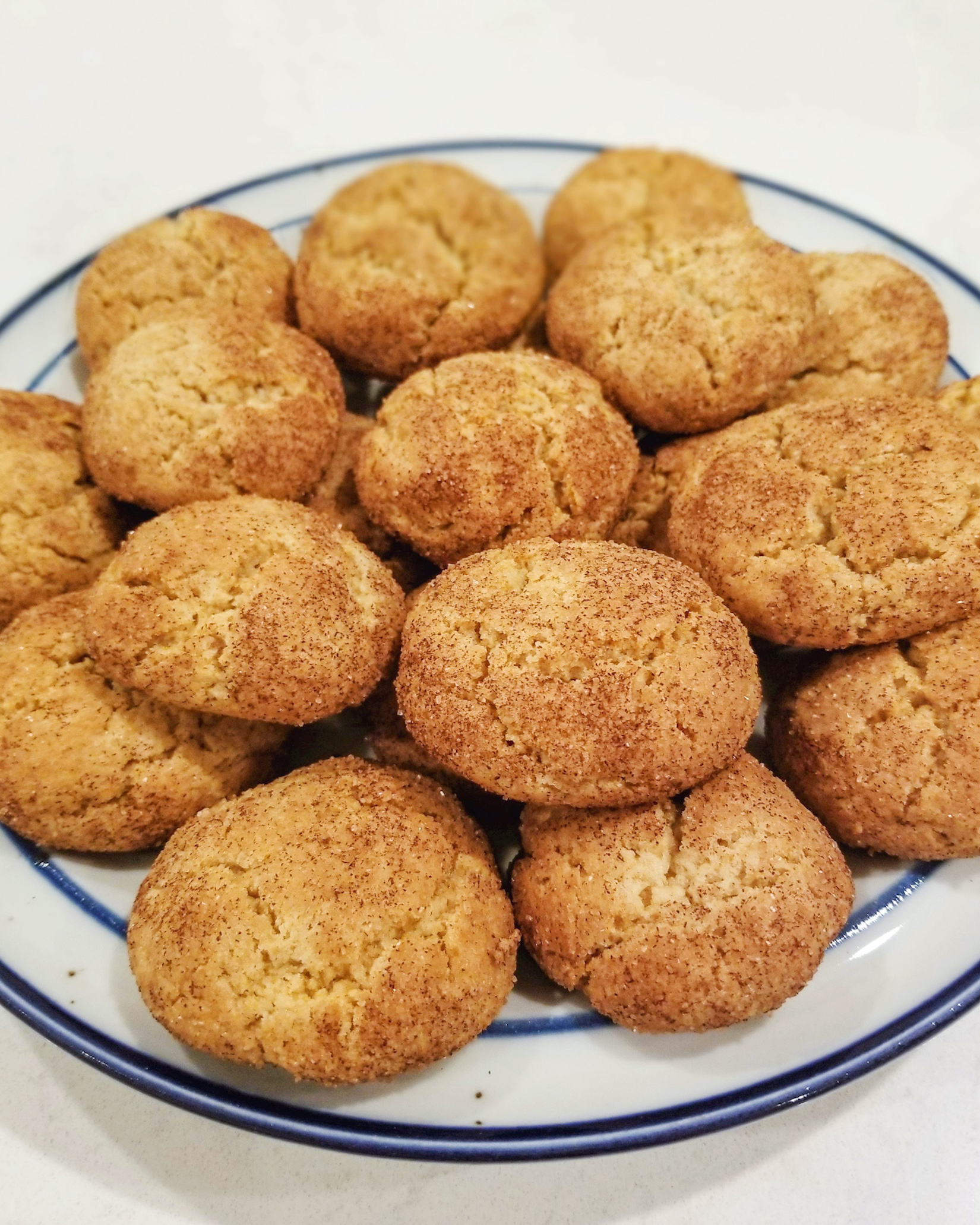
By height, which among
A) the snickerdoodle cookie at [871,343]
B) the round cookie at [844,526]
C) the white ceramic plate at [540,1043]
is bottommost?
the white ceramic plate at [540,1043]

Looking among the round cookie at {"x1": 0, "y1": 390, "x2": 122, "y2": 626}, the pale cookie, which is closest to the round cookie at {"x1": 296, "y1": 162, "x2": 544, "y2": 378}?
the pale cookie

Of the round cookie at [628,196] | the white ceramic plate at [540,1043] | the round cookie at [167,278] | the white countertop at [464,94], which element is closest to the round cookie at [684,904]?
the white ceramic plate at [540,1043]

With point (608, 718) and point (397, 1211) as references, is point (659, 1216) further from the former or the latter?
point (608, 718)

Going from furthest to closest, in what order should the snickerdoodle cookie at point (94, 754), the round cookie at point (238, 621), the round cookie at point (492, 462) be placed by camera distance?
the round cookie at point (492, 462)
the snickerdoodle cookie at point (94, 754)
the round cookie at point (238, 621)

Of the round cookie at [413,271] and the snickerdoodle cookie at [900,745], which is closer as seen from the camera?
the snickerdoodle cookie at [900,745]

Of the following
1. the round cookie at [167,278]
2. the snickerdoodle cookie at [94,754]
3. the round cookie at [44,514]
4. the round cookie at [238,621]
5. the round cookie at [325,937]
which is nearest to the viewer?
the round cookie at [325,937]

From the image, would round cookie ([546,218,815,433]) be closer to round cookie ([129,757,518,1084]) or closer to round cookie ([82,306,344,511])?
round cookie ([82,306,344,511])

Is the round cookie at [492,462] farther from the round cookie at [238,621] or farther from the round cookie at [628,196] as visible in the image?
the round cookie at [628,196]

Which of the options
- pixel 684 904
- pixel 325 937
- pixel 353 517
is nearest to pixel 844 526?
pixel 684 904
